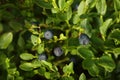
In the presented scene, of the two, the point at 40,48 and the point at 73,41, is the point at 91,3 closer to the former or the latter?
the point at 73,41

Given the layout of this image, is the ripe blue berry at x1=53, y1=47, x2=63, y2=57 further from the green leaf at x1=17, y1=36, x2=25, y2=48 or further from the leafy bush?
the green leaf at x1=17, y1=36, x2=25, y2=48

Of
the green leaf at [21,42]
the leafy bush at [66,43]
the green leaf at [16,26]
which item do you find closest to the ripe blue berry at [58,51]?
the leafy bush at [66,43]

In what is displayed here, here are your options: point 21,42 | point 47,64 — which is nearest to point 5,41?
point 21,42

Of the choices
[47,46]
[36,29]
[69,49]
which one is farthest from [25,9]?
[69,49]

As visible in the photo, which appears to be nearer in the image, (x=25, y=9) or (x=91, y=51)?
(x=91, y=51)

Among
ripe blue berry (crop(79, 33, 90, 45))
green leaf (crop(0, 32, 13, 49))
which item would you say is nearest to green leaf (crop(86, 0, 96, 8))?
ripe blue berry (crop(79, 33, 90, 45))

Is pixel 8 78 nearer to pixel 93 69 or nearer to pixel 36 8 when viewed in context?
pixel 93 69

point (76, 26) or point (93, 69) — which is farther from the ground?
point (76, 26)
